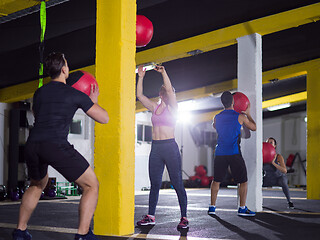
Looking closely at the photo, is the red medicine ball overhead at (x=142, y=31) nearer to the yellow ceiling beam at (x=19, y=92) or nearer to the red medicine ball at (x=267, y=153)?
the red medicine ball at (x=267, y=153)

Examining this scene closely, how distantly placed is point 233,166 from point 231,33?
243 cm

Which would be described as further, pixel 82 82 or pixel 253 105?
pixel 253 105

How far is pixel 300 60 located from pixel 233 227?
6012mm

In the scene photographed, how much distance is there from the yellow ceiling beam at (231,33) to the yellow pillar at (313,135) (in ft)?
9.53

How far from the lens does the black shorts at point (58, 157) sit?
9.68ft

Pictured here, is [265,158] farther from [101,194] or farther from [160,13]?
[101,194]

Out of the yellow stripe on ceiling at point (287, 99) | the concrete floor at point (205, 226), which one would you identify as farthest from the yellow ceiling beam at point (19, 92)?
the yellow stripe on ceiling at point (287, 99)

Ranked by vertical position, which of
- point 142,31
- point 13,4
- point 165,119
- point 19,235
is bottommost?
point 19,235

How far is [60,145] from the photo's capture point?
2965 millimetres

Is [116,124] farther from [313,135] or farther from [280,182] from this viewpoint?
[313,135]

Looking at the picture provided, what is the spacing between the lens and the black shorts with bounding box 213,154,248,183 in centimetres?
529

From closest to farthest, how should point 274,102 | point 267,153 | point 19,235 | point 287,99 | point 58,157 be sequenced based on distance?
1. point 58,157
2. point 19,235
3. point 267,153
4. point 287,99
5. point 274,102

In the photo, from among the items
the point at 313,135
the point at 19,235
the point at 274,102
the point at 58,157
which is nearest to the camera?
the point at 58,157

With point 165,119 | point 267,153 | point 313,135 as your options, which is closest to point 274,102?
point 313,135
